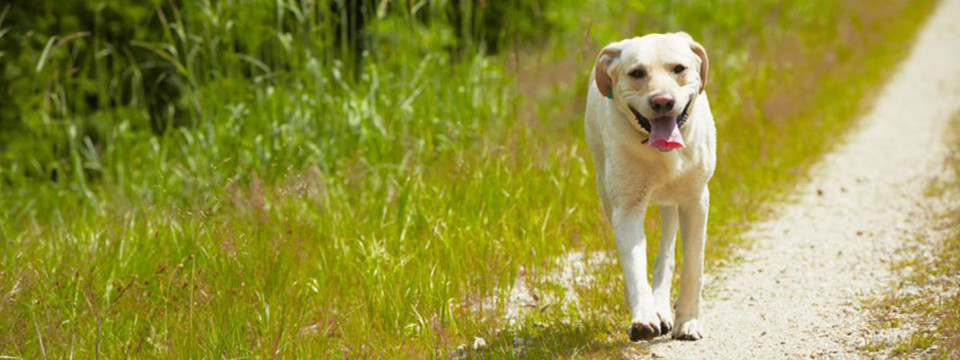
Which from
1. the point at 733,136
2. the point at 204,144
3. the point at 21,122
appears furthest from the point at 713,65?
the point at 21,122

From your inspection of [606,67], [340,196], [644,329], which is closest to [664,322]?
[644,329]

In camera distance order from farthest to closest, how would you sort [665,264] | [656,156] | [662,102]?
[665,264] < [656,156] < [662,102]

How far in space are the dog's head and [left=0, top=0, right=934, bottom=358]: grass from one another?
1075mm

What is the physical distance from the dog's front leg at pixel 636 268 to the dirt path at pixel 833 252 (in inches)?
Answer: 18.7

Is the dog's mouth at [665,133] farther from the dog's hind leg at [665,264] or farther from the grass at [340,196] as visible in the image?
the grass at [340,196]

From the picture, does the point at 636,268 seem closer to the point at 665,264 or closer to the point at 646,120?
the point at 665,264

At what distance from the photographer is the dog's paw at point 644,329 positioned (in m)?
4.03

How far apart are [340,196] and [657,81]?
121 inches

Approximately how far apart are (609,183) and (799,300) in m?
1.61

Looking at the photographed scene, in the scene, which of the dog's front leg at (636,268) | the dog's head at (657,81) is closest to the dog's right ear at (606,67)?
the dog's head at (657,81)

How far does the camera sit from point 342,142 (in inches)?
281

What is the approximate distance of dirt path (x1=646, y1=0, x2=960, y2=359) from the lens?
187 inches

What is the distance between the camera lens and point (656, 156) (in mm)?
4367

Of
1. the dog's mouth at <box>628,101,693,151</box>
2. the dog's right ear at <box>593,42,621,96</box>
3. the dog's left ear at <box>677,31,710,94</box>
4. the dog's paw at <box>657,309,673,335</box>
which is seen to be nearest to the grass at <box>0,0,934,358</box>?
the dog's paw at <box>657,309,673,335</box>
